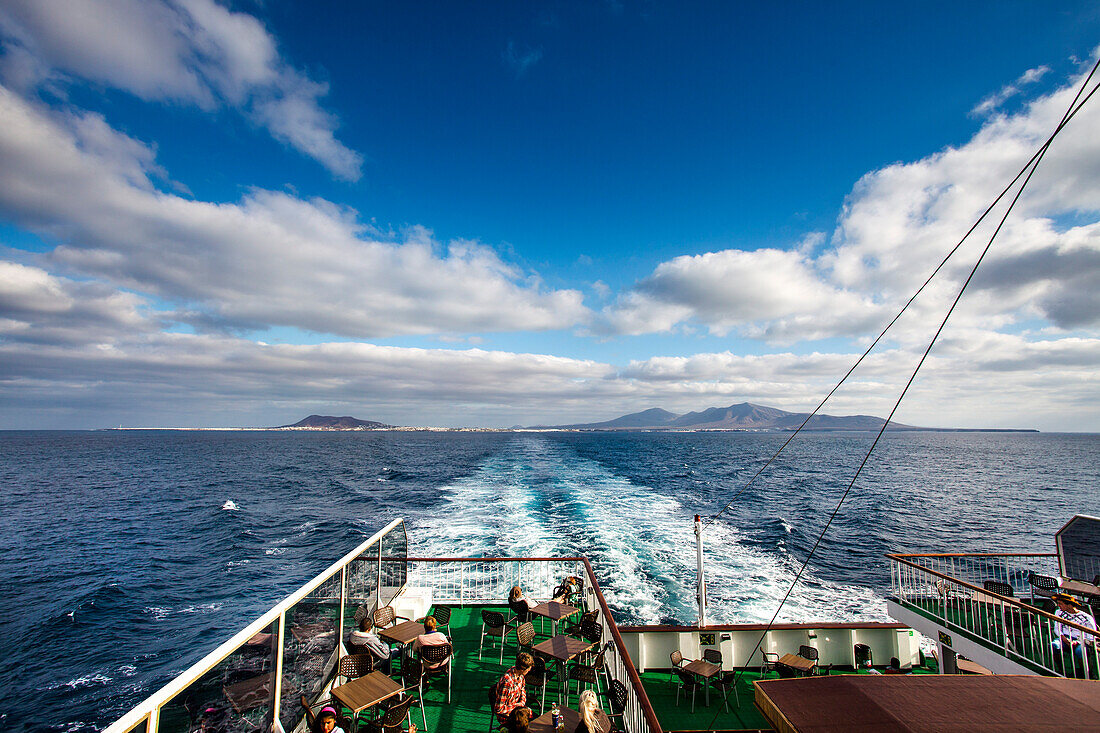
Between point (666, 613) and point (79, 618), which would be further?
point (79, 618)

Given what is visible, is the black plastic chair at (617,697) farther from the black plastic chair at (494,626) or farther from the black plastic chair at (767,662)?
the black plastic chair at (767,662)

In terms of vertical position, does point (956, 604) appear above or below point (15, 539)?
above

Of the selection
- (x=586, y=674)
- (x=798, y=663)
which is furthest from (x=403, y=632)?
(x=798, y=663)

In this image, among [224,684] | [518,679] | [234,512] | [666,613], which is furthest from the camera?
[234,512]

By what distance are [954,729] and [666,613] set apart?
1261 cm

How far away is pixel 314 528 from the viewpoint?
30375 millimetres

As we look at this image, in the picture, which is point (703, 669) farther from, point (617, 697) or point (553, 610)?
point (617, 697)

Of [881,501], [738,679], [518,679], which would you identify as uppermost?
[518,679]

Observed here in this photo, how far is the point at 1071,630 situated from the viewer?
777 centimetres

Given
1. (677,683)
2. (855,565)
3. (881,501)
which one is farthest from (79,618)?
(881,501)

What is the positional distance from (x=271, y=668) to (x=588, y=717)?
3.43 m

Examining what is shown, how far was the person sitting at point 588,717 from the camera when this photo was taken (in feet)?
15.9

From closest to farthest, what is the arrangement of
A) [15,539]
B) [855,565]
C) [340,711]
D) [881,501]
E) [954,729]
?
[954,729] < [340,711] < [855,565] < [15,539] < [881,501]

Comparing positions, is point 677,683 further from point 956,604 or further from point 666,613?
point 666,613
